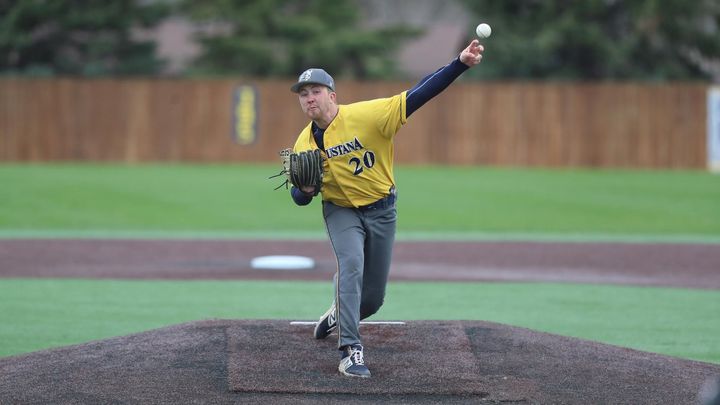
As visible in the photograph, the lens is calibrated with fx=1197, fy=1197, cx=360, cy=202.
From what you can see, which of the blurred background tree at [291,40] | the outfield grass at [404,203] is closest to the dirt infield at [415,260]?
the outfield grass at [404,203]

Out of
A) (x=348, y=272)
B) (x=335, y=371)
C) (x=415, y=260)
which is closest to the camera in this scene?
(x=335, y=371)

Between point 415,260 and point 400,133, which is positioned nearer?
point 415,260

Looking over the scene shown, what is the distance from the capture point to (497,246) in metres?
16.5

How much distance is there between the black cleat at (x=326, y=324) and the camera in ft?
26.5

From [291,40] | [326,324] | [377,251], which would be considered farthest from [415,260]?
[291,40]

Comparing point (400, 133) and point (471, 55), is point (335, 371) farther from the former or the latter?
point (400, 133)

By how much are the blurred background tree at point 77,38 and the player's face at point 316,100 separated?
3267 centimetres

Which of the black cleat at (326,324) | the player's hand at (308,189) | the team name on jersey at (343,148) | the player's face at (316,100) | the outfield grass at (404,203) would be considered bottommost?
the black cleat at (326,324)

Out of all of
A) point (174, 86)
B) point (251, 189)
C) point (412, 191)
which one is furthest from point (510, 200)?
point (174, 86)

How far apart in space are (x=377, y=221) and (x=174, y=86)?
24.6 metres

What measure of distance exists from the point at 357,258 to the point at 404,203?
15.1m

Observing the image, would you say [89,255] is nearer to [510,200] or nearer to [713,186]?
[510,200]

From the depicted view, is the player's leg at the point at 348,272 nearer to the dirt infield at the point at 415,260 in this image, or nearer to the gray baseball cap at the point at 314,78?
the gray baseball cap at the point at 314,78

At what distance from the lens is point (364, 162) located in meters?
7.69
